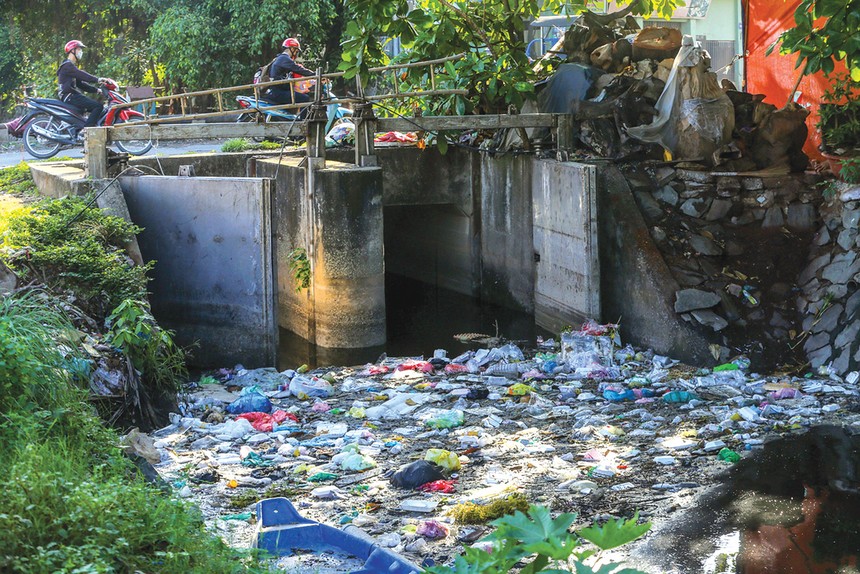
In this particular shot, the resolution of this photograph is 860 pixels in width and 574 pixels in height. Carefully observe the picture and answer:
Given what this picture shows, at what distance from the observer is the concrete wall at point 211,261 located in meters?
11.4

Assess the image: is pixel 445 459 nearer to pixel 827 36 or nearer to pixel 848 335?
pixel 848 335

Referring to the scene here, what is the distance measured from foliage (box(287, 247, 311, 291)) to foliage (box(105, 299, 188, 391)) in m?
3.32

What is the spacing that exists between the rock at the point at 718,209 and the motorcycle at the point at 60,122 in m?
7.63

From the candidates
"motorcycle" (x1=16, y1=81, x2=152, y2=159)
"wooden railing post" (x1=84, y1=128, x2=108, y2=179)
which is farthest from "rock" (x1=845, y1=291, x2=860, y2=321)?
"motorcycle" (x1=16, y1=81, x2=152, y2=159)

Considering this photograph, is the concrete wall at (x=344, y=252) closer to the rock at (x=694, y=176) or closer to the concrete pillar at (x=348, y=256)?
the concrete pillar at (x=348, y=256)

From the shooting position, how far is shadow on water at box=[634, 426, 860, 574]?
5.73 metres

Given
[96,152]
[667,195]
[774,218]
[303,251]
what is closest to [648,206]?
[667,195]

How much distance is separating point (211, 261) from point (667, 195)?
5078 millimetres

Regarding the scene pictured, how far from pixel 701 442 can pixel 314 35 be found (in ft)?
45.5

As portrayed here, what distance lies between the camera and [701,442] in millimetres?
7781

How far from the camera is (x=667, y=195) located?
38.1 ft

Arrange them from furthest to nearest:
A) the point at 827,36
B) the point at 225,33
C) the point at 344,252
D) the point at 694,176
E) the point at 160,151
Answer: the point at 225,33, the point at 160,151, the point at 344,252, the point at 694,176, the point at 827,36

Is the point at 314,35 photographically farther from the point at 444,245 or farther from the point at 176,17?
the point at 444,245

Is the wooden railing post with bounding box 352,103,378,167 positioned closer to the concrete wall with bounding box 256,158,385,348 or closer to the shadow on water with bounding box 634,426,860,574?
the concrete wall with bounding box 256,158,385,348
